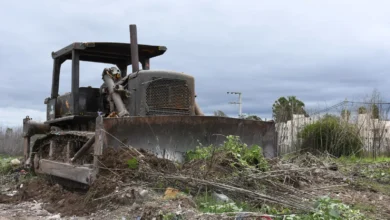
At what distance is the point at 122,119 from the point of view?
21.6 feet

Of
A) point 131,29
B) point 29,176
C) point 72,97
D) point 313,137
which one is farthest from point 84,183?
point 313,137

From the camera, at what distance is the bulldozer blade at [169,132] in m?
6.47

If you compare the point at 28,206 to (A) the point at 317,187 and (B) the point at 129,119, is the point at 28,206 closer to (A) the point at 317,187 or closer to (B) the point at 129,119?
(B) the point at 129,119

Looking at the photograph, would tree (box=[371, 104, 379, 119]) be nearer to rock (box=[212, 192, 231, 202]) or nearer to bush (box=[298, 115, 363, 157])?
bush (box=[298, 115, 363, 157])

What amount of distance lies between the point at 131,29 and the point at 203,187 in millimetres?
3843

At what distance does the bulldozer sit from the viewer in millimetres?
6727

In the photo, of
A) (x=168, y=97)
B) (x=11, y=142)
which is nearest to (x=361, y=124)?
(x=168, y=97)

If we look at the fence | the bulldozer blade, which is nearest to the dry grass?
the fence

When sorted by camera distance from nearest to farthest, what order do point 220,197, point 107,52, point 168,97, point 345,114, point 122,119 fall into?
point 220,197
point 122,119
point 168,97
point 107,52
point 345,114

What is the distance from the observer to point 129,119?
6617mm

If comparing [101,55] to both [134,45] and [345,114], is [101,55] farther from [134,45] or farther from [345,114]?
[345,114]

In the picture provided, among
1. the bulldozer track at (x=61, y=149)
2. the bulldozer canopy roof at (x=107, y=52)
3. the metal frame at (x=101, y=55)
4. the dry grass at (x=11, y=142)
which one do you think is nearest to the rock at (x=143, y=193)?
the bulldozer track at (x=61, y=149)

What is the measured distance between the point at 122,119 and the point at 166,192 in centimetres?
155

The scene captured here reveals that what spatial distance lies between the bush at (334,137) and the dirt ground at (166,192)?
8.53 metres
